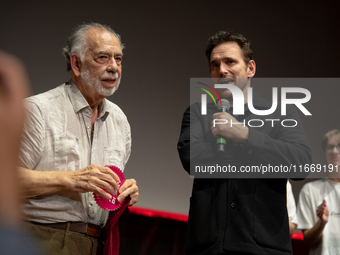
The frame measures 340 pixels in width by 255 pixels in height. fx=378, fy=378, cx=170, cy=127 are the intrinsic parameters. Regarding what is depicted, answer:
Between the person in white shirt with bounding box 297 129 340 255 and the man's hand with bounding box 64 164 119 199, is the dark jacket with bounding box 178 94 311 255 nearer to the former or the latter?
the man's hand with bounding box 64 164 119 199

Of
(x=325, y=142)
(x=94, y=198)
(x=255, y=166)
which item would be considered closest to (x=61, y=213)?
(x=94, y=198)

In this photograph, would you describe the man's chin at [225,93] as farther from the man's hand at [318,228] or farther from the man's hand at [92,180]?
the man's hand at [318,228]

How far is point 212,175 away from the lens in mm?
1564

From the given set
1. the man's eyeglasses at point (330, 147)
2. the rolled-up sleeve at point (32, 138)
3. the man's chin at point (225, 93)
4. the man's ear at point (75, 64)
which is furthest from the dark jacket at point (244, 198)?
the man's eyeglasses at point (330, 147)

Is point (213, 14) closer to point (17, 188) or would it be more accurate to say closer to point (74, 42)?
point (74, 42)

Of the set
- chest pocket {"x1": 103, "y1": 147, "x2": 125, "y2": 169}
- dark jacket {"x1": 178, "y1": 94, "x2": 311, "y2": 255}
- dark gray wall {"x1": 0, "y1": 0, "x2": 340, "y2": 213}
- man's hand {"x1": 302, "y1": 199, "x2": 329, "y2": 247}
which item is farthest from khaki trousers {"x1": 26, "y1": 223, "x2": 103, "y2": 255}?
man's hand {"x1": 302, "y1": 199, "x2": 329, "y2": 247}

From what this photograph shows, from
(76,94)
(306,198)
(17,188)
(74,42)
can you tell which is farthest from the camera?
(306,198)

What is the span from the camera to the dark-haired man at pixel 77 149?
5.42ft

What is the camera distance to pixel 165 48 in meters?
3.34

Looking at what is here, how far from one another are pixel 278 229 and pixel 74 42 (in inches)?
56.7

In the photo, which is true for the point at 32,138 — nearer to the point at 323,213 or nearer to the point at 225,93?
the point at 225,93

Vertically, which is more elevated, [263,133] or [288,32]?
[288,32]

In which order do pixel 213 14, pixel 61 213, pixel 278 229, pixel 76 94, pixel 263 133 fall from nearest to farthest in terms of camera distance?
1. pixel 278 229
2. pixel 263 133
3. pixel 61 213
4. pixel 76 94
5. pixel 213 14

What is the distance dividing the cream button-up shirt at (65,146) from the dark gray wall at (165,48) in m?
0.98
